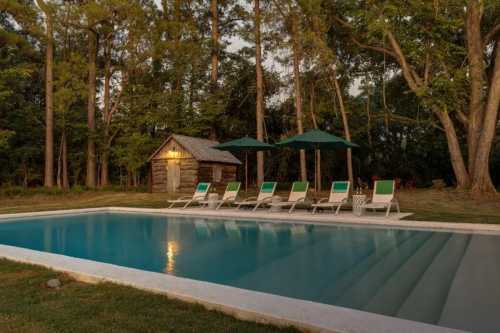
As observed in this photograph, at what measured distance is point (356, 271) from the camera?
5254 millimetres

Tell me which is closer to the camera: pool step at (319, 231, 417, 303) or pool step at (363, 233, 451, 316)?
pool step at (363, 233, 451, 316)

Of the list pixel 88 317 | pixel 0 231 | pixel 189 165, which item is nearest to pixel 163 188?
pixel 189 165

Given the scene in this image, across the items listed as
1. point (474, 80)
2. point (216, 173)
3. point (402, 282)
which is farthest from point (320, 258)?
point (216, 173)

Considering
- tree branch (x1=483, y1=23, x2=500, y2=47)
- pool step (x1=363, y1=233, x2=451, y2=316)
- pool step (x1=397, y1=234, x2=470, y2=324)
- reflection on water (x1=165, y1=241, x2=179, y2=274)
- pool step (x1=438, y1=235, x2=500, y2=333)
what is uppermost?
tree branch (x1=483, y1=23, x2=500, y2=47)

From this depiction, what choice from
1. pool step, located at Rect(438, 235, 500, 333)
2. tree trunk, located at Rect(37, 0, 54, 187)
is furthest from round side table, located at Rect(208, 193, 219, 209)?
tree trunk, located at Rect(37, 0, 54, 187)

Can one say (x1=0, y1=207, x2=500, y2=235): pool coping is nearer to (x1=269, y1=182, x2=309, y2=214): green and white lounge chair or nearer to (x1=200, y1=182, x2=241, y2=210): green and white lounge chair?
(x1=269, y1=182, x2=309, y2=214): green and white lounge chair

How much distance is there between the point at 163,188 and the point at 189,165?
2402 millimetres

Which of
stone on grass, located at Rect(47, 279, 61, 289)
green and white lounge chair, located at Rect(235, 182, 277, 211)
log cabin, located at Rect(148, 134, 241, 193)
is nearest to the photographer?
stone on grass, located at Rect(47, 279, 61, 289)

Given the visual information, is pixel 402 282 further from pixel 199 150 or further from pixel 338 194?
pixel 199 150

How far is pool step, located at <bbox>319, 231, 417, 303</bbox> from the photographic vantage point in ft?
14.2

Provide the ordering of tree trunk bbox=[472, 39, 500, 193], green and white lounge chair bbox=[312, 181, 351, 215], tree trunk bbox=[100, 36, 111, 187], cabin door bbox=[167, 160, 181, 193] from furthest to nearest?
tree trunk bbox=[100, 36, 111, 187] < cabin door bbox=[167, 160, 181, 193] < tree trunk bbox=[472, 39, 500, 193] < green and white lounge chair bbox=[312, 181, 351, 215]

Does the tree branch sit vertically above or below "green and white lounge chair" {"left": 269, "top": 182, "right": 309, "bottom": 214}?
above

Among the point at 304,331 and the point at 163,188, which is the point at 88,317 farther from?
the point at 163,188

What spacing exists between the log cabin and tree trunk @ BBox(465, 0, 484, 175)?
526 inches
